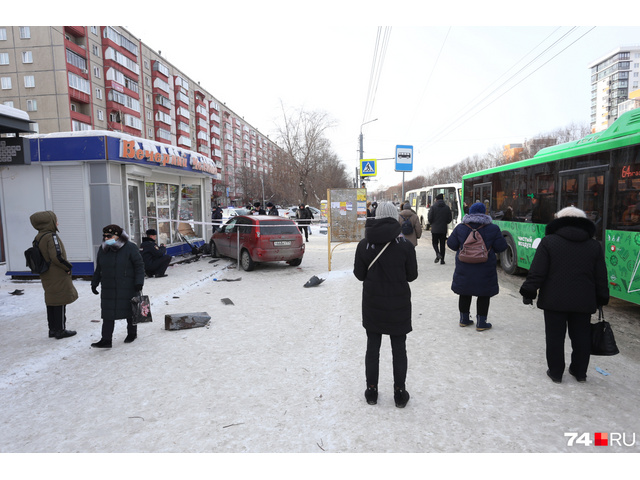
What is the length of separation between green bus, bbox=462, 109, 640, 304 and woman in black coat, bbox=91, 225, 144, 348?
7213 millimetres

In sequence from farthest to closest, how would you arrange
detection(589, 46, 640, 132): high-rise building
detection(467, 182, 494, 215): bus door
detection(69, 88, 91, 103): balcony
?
detection(589, 46, 640, 132): high-rise building → detection(69, 88, 91, 103): balcony → detection(467, 182, 494, 215): bus door

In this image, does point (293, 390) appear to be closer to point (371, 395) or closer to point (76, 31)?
point (371, 395)

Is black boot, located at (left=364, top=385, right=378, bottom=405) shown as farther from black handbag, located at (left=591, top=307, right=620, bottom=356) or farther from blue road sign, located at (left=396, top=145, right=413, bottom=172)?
blue road sign, located at (left=396, top=145, right=413, bottom=172)

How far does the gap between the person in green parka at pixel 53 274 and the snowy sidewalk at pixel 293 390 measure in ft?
1.27

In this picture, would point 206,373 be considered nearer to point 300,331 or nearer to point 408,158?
point 300,331

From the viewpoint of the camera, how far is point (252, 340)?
18.5 ft

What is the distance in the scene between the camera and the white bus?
20309 mm

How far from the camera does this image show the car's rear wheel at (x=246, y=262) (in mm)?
11492

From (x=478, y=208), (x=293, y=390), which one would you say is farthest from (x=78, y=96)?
(x=293, y=390)

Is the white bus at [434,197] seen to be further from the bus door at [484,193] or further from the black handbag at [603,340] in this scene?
the black handbag at [603,340]

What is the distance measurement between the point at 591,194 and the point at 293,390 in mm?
6522

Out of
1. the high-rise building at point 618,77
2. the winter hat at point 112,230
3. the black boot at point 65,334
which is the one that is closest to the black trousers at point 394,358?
the winter hat at point 112,230

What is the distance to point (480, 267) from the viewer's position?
5586 mm

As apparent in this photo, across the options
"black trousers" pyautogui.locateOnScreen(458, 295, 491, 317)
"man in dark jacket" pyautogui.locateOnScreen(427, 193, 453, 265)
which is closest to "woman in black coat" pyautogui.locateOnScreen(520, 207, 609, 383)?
"black trousers" pyautogui.locateOnScreen(458, 295, 491, 317)
